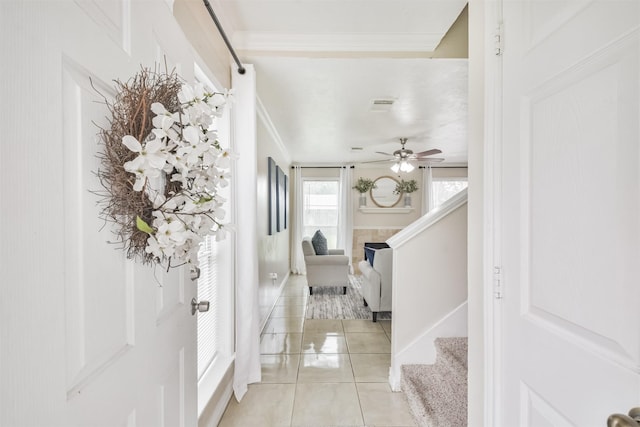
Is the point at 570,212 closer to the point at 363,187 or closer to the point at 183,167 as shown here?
the point at 183,167

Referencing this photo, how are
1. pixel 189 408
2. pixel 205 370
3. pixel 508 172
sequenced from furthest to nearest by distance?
pixel 205 370 < pixel 189 408 < pixel 508 172

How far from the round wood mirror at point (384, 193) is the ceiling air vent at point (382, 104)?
360cm

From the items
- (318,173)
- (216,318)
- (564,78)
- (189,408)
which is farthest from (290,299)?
(564,78)

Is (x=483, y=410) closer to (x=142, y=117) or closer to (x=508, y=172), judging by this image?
(x=508, y=172)

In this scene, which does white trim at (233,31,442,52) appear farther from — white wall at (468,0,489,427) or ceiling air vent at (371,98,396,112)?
white wall at (468,0,489,427)

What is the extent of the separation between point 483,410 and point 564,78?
1.16 meters

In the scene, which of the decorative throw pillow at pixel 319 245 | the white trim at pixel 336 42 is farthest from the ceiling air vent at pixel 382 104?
the decorative throw pillow at pixel 319 245

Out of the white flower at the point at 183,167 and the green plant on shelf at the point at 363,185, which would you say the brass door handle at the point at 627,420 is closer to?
the white flower at the point at 183,167

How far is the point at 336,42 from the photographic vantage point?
2.27 metres

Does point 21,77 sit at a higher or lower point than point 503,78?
lower

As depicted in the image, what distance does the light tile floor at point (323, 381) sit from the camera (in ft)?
6.54

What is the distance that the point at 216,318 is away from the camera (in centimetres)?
224

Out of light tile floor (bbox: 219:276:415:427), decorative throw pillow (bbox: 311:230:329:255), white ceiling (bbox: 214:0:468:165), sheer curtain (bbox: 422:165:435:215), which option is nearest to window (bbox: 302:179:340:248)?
decorative throw pillow (bbox: 311:230:329:255)

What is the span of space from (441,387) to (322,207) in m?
5.09
